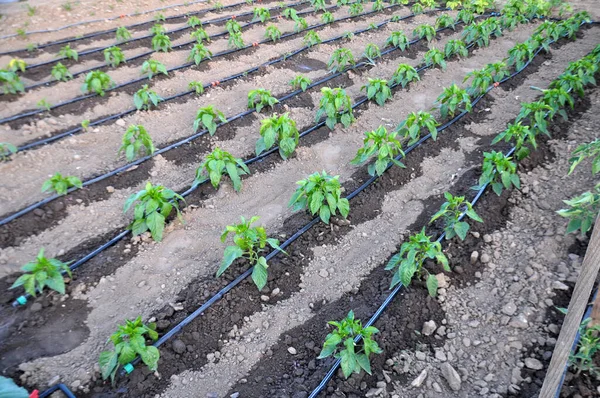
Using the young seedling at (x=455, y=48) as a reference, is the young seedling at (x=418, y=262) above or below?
below

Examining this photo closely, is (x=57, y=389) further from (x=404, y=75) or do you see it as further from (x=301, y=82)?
(x=404, y=75)

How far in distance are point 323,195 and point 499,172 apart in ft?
6.08

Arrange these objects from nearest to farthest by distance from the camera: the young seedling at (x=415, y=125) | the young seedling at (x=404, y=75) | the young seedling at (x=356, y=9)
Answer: the young seedling at (x=415, y=125), the young seedling at (x=404, y=75), the young seedling at (x=356, y=9)

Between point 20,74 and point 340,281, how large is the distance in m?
6.24

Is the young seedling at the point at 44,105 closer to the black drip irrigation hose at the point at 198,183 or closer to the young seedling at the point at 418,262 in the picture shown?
the black drip irrigation hose at the point at 198,183

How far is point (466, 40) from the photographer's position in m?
7.85

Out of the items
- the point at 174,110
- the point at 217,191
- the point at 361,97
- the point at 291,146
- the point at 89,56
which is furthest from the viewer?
the point at 89,56

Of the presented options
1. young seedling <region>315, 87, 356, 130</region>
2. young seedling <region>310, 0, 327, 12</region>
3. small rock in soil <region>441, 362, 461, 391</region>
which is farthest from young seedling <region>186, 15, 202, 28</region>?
small rock in soil <region>441, 362, 461, 391</region>

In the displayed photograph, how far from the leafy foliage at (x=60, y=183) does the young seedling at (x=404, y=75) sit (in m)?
4.71

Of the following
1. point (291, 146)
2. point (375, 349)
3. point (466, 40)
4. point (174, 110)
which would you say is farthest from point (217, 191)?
point (466, 40)

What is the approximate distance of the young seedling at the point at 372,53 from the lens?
697cm

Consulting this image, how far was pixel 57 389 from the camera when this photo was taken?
9.01ft

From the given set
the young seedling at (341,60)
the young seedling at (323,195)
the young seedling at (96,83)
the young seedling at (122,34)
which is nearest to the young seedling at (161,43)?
the young seedling at (122,34)

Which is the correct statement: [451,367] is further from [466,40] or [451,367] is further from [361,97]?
[466,40]
